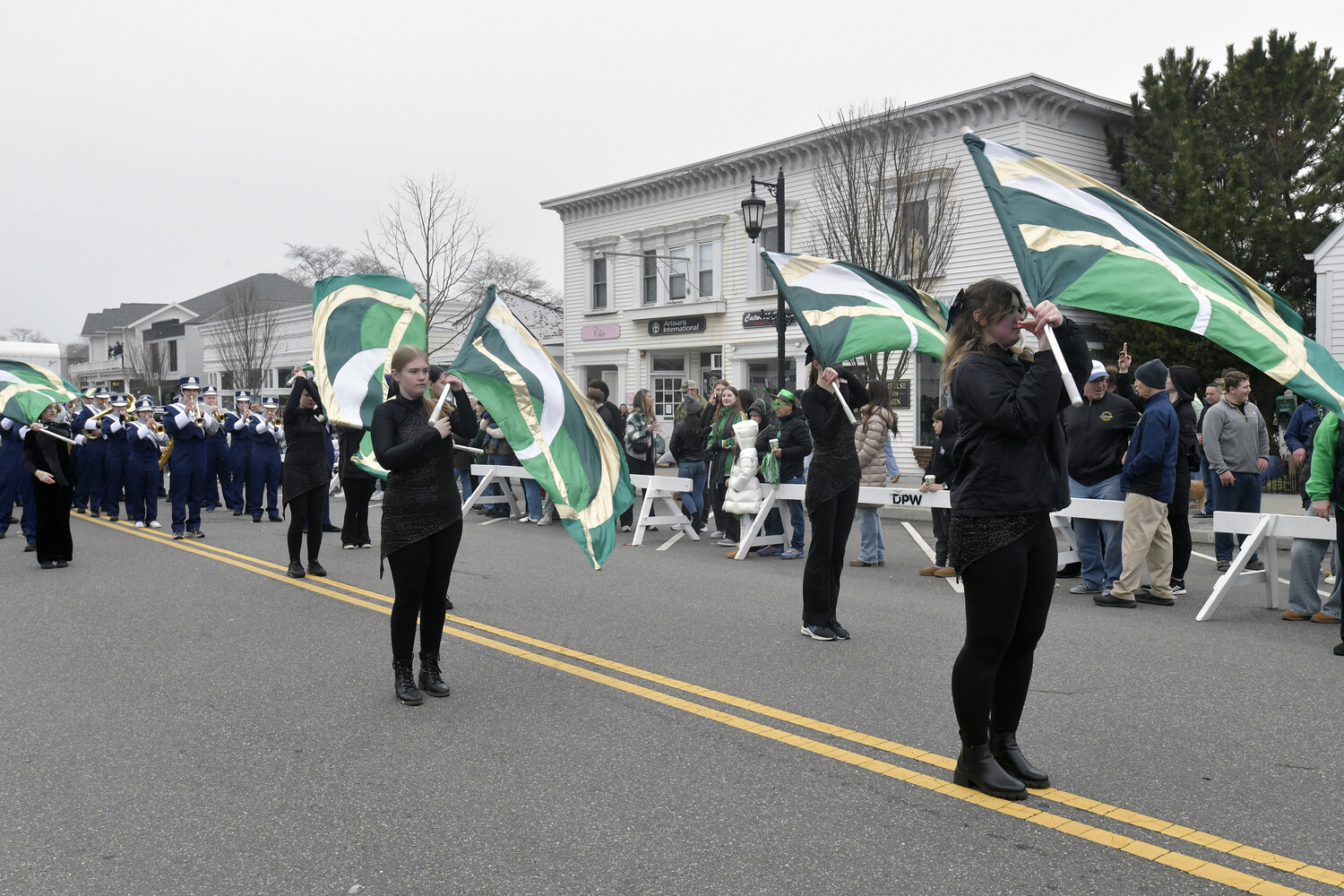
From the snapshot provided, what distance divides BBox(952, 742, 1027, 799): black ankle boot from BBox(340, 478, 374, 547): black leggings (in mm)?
9095

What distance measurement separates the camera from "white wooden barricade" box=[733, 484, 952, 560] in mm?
10930

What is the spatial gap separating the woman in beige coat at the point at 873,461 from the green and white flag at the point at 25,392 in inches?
333

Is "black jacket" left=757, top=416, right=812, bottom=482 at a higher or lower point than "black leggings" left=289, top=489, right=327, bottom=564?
higher

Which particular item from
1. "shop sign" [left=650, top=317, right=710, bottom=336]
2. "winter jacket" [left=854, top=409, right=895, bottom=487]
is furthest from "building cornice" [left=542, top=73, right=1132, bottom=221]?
"winter jacket" [left=854, top=409, right=895, bottom=487]

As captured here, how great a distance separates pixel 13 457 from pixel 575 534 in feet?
34.1

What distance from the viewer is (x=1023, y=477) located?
4211 mm

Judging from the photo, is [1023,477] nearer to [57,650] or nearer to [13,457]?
[57,650]

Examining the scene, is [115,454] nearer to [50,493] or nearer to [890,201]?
[50,493]

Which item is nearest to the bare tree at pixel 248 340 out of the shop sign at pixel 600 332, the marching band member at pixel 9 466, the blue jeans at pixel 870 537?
the shop sign at pixel 600 332

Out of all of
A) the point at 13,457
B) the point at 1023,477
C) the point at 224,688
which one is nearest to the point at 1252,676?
the point at 1023,477

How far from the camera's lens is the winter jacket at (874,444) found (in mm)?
11406

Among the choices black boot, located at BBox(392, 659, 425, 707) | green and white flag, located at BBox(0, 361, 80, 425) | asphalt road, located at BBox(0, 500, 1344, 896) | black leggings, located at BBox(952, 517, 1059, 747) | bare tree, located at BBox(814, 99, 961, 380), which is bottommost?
asphalt road, located at BBox(0, 500, 1344, 896)

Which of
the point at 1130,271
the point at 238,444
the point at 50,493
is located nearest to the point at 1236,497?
the point at 1130,271

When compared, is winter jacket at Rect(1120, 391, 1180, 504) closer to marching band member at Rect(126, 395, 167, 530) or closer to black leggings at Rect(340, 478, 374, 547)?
black leggings at Rect(340, 478, 374, 547)
